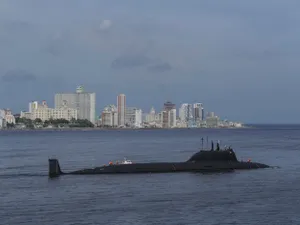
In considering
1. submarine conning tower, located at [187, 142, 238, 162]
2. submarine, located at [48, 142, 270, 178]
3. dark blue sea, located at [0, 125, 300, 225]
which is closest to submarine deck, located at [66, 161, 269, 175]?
submarine, located at [48, 142, 270, 178]

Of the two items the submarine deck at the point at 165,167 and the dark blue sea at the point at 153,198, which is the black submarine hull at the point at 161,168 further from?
the dark blue sea at the point at 153,198

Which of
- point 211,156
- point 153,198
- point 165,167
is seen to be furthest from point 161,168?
point 153,198

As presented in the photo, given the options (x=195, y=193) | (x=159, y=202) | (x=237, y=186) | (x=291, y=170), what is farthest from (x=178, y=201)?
(x=291, y=170)

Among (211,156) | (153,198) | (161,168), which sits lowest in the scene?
(153,198)

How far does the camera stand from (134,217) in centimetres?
3597

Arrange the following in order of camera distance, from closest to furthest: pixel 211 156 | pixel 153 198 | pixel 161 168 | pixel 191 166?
pixel 153 198, pixel 191 166, pixel 161 168, pixel 211 156

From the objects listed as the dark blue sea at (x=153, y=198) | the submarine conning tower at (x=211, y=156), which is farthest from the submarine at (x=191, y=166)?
the dark blue sea at (x=153, y=198)

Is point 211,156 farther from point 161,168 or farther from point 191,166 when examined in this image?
point 161,168

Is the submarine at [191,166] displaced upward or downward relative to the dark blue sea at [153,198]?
upward

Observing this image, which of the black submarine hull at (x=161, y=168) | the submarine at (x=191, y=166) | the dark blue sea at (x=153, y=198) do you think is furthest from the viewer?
the submarine at (x=191, y=166)

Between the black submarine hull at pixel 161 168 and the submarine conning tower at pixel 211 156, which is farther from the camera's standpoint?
the submarine conning tower at pixel 211 156

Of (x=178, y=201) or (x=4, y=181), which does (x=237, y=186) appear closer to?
(x=178, y=201)

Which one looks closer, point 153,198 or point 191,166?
point 153,198

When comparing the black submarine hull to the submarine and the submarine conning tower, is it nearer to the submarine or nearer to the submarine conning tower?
the submarine
